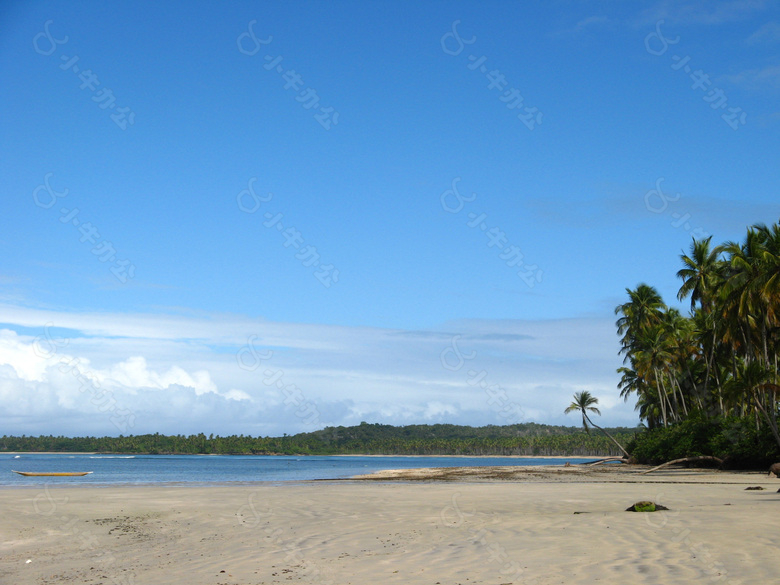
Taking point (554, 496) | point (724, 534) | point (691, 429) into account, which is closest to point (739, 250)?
point (691, 429)

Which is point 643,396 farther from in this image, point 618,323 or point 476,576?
point 476,576

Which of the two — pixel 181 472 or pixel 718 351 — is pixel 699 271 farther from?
pixel 181 472

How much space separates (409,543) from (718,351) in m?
50.4

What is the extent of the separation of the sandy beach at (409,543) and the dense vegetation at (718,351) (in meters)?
16.3

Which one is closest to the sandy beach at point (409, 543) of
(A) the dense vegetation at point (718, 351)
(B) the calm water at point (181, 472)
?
(A) the dense vegetation at point (718, 351)

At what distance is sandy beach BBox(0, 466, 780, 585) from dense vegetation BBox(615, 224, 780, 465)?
1631cm

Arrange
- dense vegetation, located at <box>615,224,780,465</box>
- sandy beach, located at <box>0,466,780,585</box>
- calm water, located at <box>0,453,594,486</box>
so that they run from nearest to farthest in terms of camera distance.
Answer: sandy beach, located at <box>0,466,780,585</box> → dense vegetation, located at <box>615,224,780,465</box> → calm water, located at <box>0,453,594,486</box>

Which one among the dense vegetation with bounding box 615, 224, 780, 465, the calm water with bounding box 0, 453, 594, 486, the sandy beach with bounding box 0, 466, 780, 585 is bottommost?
the sandy beach with bounding box 0, 466, 780, 585

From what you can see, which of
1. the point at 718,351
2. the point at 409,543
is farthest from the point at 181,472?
the point at 409,543

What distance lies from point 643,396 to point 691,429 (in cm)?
3597

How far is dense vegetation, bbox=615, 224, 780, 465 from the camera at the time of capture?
37719mm

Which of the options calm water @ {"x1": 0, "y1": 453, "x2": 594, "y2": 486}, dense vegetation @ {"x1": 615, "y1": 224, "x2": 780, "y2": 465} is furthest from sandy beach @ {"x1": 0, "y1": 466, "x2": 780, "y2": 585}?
calm water @ {"x1": 0, "y1": 453, "x2": 594, "y2": 486}

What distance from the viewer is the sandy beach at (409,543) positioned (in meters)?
9.38

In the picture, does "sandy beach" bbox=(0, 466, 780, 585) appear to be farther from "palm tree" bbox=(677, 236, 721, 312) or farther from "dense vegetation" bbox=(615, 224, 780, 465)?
"palm tree" bbox=(677, 236, 721, 312)
